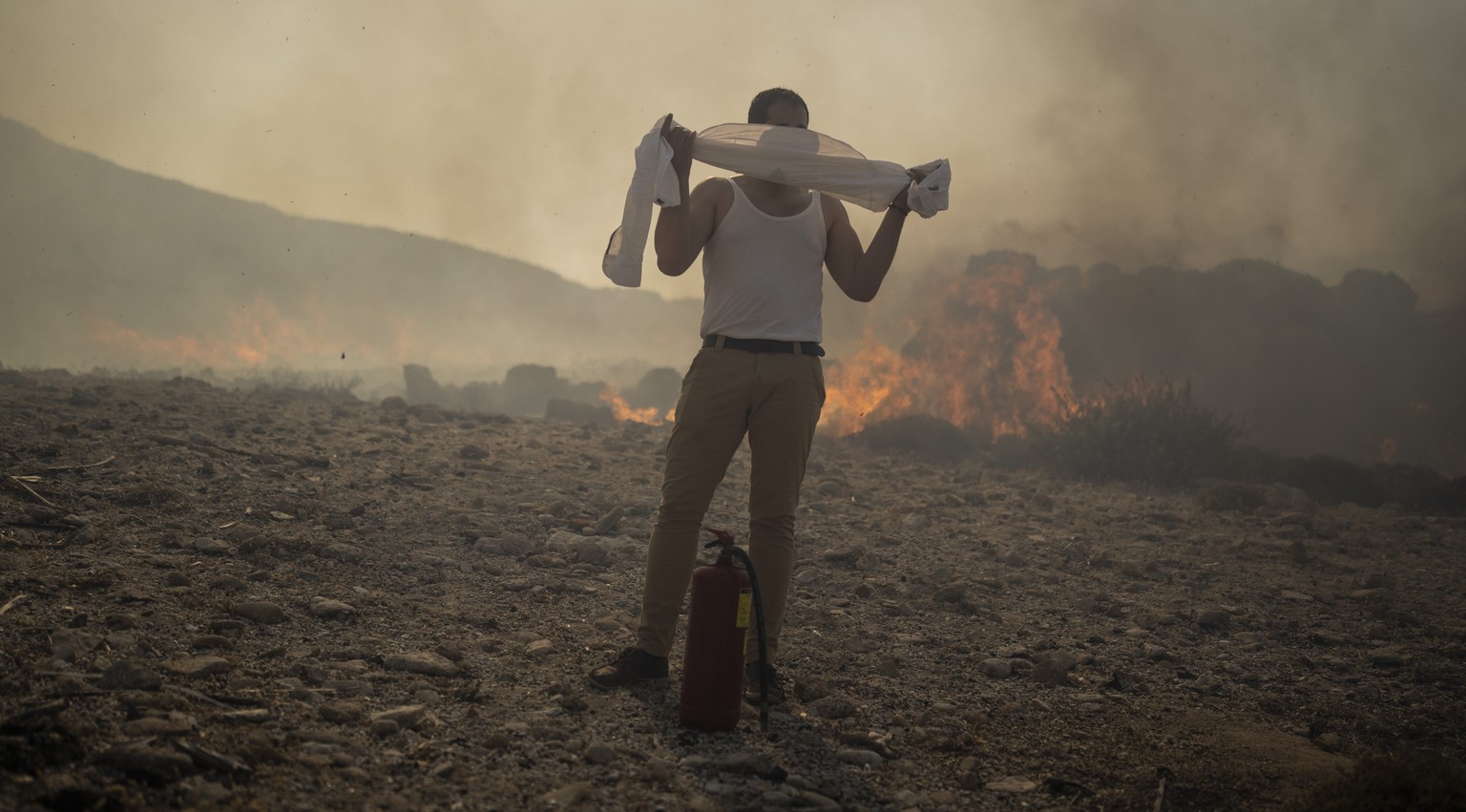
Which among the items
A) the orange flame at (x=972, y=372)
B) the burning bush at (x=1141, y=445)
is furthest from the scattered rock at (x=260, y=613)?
the orange flame at (x=972, y=372)

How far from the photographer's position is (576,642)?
391 centimetres

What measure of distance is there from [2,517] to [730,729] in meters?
3.68

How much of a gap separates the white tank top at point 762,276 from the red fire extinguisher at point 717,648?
0.80 meters

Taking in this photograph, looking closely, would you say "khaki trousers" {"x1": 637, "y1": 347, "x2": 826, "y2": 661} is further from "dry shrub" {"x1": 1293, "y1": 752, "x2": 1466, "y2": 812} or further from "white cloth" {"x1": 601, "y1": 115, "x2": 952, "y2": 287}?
"dry shrub" {"x1": 1293, "y1": 752, "x2": 1466, "y2": 812}

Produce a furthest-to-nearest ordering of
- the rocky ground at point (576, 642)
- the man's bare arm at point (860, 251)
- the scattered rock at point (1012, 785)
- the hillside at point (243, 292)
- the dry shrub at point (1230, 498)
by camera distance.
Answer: the hillside at point (243, 292) → the dry shrub at point (1230, 498) → the man's bare arm at point (860, 251) → the scattered rock at point (1012, 785) → the rocky ground at point (576, 642)

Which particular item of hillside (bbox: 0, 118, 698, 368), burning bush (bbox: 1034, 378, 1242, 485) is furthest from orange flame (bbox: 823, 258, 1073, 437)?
hillside (bbox: 0, 118, 698, 368)

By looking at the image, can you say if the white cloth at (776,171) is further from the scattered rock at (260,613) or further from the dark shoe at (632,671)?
the scattered rock at (260,613)

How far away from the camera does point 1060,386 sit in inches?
594

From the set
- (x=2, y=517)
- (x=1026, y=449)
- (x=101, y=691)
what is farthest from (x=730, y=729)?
(x=1026, y=449)

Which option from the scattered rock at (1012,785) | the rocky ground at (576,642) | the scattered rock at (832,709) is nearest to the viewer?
the rocky ground at (576,642)

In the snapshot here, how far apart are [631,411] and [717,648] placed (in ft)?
50.2

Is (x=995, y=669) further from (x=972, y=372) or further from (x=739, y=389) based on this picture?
(x=972, y=372)

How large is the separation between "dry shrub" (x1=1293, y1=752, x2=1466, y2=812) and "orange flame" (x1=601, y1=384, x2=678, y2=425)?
13826 millimetres

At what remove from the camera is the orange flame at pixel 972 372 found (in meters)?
14.8
